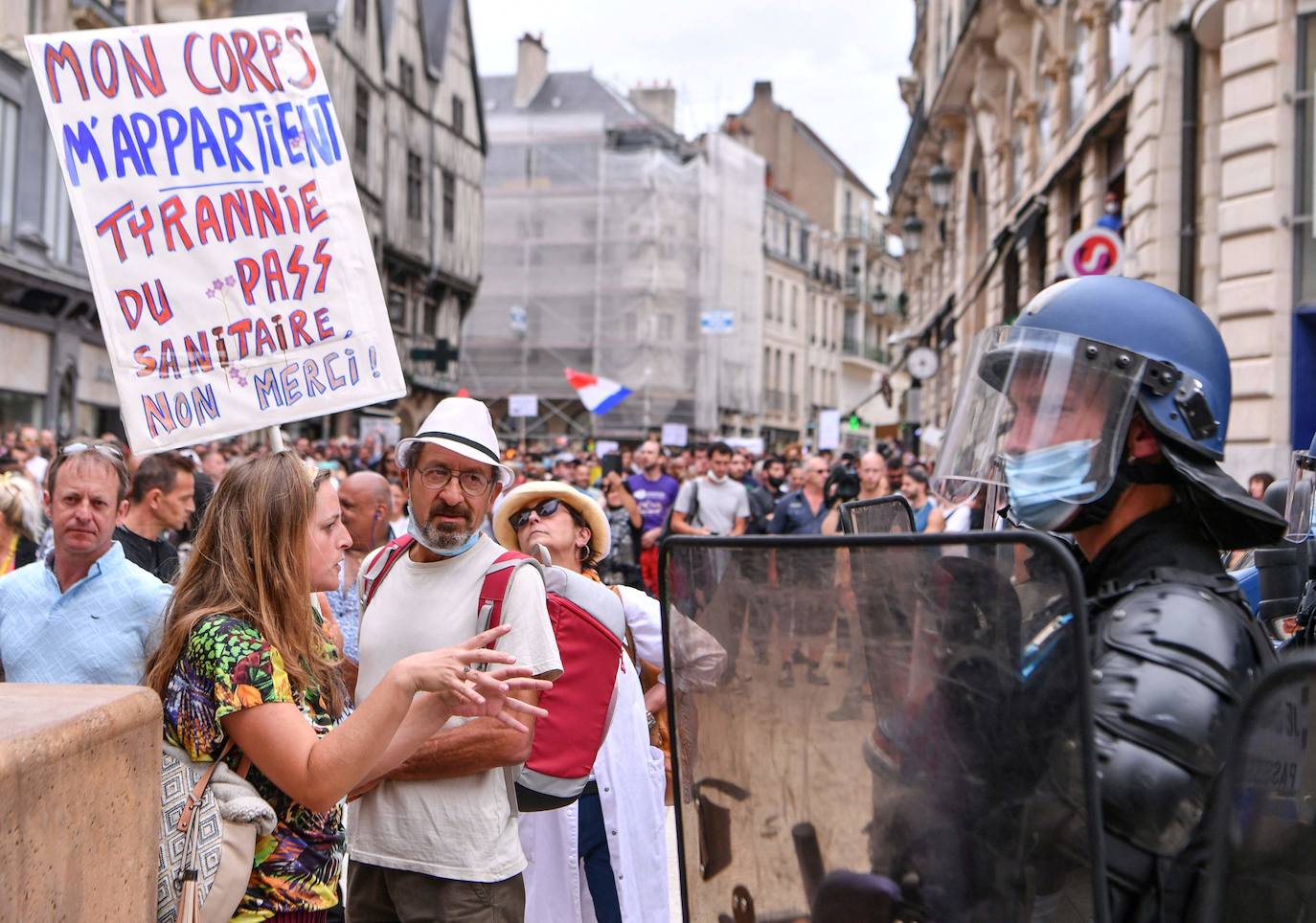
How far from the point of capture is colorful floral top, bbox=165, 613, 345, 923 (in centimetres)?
258

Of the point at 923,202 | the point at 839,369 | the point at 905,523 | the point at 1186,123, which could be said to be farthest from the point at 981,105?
the point at 839,369

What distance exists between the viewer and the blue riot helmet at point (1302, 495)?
3107mm

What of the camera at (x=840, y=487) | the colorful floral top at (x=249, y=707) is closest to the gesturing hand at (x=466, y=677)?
the colorful floral top at (x=249, y=707)

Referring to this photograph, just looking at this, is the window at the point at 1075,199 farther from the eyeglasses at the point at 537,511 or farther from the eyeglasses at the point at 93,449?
the eyeglasses at the point at 93,449

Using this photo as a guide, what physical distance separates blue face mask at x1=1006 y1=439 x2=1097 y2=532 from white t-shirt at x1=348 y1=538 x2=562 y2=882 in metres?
1.39

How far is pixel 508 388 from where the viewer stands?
47344mm

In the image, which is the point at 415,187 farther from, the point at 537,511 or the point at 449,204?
the point at 537,511

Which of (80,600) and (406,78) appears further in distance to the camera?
(406,78)

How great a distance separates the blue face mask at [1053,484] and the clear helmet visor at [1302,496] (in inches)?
59.7

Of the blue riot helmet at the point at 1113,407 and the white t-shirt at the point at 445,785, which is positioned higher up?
the blue riot helmet at the point at 1113,407

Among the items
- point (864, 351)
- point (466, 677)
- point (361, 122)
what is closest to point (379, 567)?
point (466, 677)

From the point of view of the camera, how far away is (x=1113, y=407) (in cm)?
182

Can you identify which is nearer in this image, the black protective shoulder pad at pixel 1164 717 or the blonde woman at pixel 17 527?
the black protective shoulder pad at pixel 1164 717

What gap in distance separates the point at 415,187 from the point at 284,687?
123 feet
